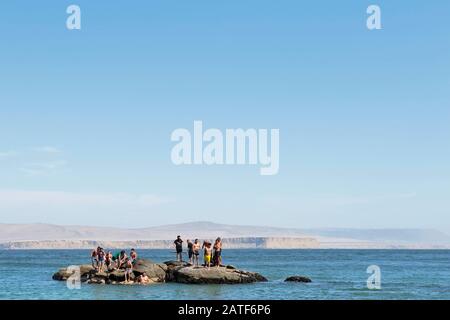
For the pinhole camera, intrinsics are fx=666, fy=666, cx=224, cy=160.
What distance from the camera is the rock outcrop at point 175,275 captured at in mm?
53344

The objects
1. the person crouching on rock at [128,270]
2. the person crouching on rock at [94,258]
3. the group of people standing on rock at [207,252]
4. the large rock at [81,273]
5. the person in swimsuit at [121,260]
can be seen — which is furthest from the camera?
the large rock at [81,273]

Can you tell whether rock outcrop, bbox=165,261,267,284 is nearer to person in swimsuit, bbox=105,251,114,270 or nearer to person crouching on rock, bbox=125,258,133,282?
person crouching on rock, bbox=125,258,133,282

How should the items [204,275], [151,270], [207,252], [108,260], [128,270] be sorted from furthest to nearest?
[108,260] → [151,270] → [207,252] → [204,275] → [128,270]

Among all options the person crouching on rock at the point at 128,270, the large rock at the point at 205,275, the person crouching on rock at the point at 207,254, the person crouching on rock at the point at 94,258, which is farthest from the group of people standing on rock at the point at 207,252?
the person crouching on rock at the point at 94,258

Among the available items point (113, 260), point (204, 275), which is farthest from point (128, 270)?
point (204, 275)

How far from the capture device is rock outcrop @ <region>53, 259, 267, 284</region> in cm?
5334

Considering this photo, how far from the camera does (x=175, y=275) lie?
5469 cm

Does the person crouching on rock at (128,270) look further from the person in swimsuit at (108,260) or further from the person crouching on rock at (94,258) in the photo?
the person crouching on rock at (94,258)

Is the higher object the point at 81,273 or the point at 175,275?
the point at 175,275

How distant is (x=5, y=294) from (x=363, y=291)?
2780cm

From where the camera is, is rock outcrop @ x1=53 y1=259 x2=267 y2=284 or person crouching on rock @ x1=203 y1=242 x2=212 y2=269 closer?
rock outcrop @ x1=53 y1=259 x2=267 y2=284

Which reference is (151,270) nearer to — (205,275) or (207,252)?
(205,275)

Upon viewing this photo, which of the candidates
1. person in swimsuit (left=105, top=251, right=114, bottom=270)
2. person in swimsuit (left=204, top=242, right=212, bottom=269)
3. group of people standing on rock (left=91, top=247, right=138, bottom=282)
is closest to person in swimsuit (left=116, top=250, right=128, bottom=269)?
group of people standing on rock (left=91, top=247, right=138, bottom=282)
